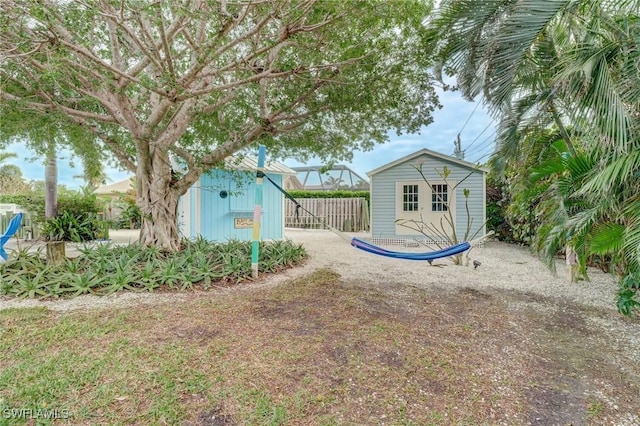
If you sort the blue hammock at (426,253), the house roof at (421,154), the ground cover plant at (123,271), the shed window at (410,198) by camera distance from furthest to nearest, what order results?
1. the shed window at (410,198)
2. the house roof at (421,154)
3. the blue hammock at (426,253)
4. the ground cover plant at (123,271)

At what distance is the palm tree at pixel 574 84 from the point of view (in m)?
3.09

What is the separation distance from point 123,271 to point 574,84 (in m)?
5.93

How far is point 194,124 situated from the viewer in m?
6.23

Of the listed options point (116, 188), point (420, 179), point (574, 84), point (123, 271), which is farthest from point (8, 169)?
point (574, 84)

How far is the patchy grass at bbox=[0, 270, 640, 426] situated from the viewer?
76.5 inches

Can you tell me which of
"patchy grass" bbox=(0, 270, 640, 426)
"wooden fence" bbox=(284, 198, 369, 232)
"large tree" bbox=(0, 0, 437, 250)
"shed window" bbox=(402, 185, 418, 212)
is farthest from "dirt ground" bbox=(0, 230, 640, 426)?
"wooden fence" bbox=(284, 198, 369, 232)

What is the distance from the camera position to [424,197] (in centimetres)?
1045

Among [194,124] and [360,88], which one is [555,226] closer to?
[360,88]

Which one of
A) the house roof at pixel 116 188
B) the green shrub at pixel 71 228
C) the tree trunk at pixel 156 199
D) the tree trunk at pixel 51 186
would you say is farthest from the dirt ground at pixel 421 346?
the house roof at pixel 116 188

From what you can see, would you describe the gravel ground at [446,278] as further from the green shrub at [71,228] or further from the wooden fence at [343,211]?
the wooden fence at [343,211]

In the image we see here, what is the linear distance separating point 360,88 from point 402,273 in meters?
3.42

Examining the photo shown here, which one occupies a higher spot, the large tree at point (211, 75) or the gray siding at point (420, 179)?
the large tree at point (211, 75)

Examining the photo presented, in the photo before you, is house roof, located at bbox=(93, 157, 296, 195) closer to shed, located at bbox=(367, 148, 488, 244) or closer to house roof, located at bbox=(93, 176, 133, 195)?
house roof, located at bbox=(93, 176, 133, 195)

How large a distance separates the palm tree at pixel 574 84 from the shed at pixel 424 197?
204 inches
